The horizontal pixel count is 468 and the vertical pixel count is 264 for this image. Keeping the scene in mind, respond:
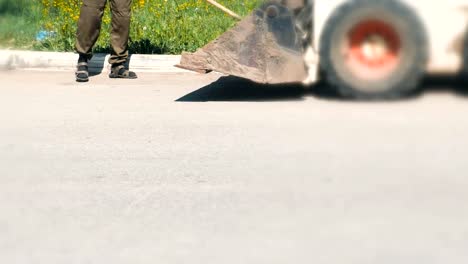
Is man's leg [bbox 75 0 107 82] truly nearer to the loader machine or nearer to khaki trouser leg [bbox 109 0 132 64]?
khaki trouser leg [bbox 109 0 132 64]

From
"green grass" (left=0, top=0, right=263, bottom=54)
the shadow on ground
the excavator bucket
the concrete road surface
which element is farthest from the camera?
"green grass" (left=0, top=0, right=263, bottom=54)

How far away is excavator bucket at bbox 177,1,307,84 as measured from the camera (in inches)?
328

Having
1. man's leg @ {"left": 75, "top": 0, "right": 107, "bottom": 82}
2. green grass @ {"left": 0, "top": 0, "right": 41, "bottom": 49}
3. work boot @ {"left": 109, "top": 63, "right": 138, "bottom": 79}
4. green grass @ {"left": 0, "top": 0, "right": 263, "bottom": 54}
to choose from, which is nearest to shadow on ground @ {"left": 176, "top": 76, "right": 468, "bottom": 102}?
work boot @ {"left": 109, "top": 63, "right": 138, "bottom": 79}

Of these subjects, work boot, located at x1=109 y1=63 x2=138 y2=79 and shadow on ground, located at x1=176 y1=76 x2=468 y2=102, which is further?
work boot, located at x1=109 y1=63 x2=138 y2=79

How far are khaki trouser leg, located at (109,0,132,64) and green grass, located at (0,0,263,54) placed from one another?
2.79ft

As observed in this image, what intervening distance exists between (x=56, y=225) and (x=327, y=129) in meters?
2.60

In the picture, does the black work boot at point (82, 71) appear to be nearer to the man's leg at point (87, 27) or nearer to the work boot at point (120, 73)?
the man's leg at point (87, 27)

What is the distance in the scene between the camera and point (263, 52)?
27.3 feet

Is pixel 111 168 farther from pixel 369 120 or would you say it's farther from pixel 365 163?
pixel 369 120

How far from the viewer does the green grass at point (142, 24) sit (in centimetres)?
1103

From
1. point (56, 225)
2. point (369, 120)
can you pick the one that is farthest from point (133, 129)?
point (56, 225)

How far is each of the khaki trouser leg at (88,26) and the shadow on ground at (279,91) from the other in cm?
136

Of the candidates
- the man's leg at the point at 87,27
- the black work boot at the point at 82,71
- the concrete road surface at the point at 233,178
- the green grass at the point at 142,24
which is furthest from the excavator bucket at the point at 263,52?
the green grass at the point at 142,24

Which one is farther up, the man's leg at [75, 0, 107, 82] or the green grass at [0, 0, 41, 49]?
the man's leg at [75, 0, 107, 82]
